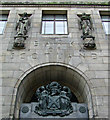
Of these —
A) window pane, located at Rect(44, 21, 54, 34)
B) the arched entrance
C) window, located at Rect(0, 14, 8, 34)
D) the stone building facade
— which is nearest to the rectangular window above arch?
window, located at Rect(0, 14, 8, 34)

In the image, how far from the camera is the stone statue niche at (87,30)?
10477 mm

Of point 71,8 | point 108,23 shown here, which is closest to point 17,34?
point 71,8

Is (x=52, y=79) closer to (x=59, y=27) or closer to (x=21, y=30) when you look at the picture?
(x=21, y=30)

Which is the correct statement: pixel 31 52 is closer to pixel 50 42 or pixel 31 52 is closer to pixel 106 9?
pixel 50 42

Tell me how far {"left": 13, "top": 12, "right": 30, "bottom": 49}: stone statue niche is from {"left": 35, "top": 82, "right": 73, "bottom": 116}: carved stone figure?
3.49m

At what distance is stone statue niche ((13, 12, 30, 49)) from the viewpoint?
1055cm

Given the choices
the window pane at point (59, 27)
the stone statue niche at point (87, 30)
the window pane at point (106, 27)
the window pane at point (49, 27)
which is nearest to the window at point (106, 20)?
the window pane at point (106, 27)

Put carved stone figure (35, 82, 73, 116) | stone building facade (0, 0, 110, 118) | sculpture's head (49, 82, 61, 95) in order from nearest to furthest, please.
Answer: carved stone figure (35, 82, 73, 116)
stone building facade (0, 0, 110, 118)
sculpture's head (49, 82, 61, 95)

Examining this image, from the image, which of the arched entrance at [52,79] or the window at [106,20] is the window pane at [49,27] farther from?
the window at [106,20]

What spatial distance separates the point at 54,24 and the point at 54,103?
6701mm

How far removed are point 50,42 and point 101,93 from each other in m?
4.70

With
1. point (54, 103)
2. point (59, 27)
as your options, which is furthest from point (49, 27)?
point (54, 103)

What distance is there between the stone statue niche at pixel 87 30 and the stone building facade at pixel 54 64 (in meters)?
0.27

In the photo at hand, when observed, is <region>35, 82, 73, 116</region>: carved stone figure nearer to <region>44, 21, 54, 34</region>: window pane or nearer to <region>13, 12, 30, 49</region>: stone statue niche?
<region>13, 12, 30, 49</region>: stone statue niche
